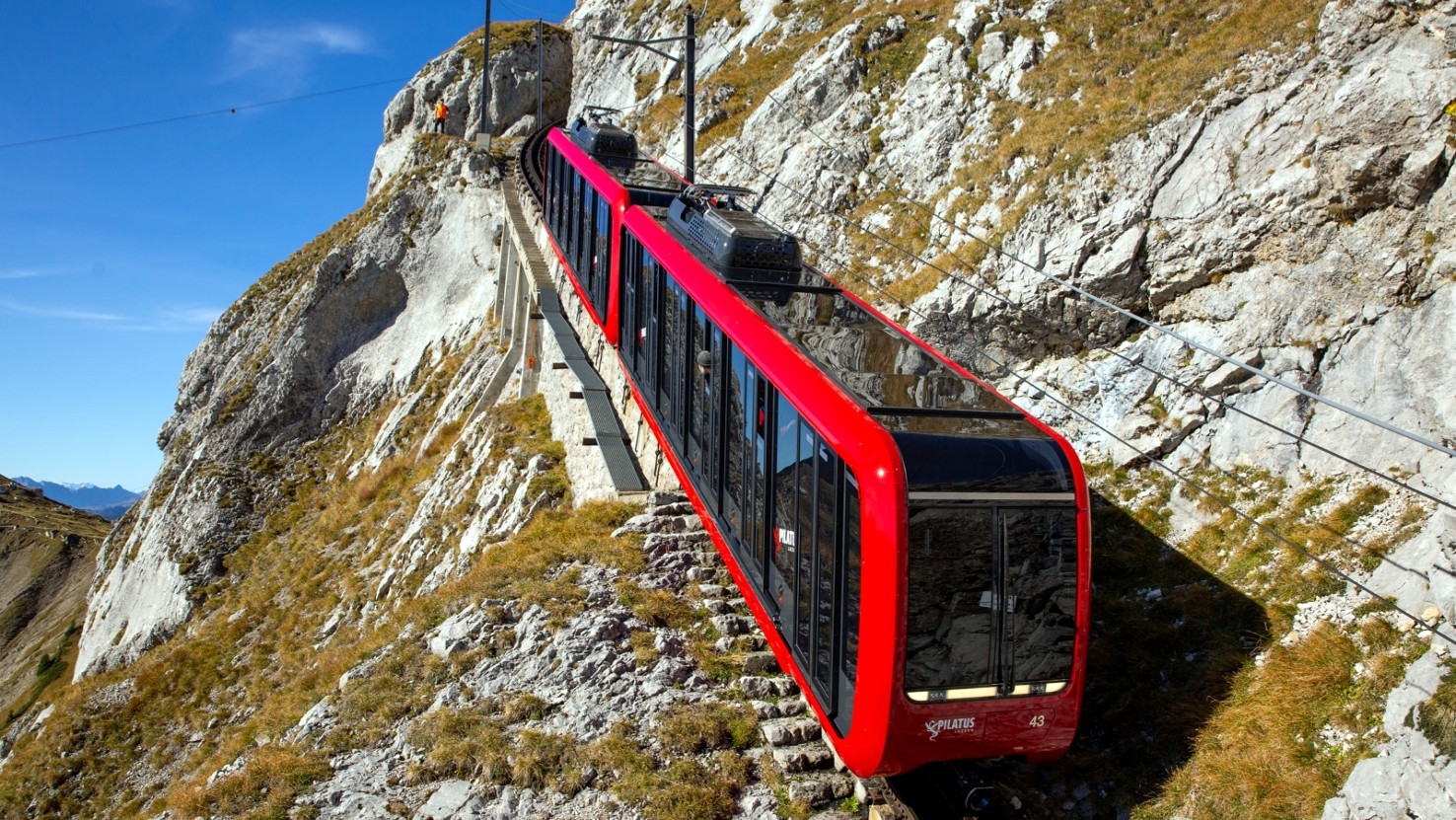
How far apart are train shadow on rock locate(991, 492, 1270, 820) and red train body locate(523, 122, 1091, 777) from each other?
1.12 metres

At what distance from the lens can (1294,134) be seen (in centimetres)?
1186

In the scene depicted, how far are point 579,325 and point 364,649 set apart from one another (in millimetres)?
10031

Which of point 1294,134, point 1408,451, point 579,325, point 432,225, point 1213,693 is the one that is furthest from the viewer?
point 432,225

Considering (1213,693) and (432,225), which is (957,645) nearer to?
(1213,693)

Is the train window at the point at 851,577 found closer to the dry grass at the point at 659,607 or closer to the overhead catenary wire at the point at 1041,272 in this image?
the dry grass at the point at 659,607

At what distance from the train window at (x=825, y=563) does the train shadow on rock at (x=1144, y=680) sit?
83.8 inches

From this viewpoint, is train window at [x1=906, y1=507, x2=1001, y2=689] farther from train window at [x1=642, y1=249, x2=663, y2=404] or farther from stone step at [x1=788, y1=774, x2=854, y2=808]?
train window at [x1=642, y1=249, x2=663, y2=404]

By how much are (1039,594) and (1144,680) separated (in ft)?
9.05

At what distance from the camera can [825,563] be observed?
754 cm

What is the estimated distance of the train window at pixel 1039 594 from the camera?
6902mm

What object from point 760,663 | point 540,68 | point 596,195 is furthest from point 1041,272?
point 540,68

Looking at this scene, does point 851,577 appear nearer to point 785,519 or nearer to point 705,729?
point 785,519

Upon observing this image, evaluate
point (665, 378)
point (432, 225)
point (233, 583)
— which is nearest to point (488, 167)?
point (432, 225)

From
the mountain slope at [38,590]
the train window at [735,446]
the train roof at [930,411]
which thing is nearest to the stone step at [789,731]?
the train window at [735,446]
